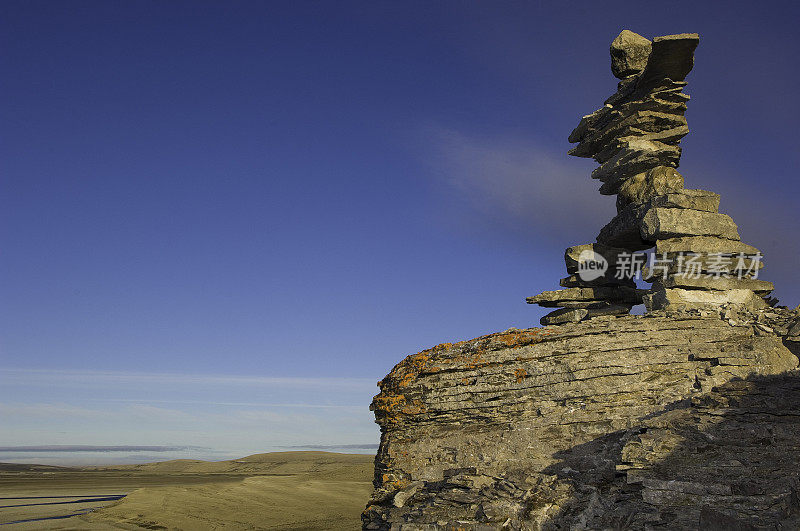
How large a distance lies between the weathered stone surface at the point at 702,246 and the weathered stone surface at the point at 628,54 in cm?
909

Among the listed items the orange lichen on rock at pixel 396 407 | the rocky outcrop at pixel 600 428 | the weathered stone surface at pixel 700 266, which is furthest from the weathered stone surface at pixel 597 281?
the orange lichen on rock at pixel 396 407

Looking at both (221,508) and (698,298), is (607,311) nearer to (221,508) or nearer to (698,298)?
(698,298)

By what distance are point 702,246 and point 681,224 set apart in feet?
3.54

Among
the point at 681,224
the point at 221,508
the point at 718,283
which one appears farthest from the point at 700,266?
the point at 221,508

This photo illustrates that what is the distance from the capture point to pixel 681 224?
70.3ft

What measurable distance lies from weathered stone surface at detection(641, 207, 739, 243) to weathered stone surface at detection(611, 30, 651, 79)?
815 centimetres

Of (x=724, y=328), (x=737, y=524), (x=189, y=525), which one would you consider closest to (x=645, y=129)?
(x=724, y=328)

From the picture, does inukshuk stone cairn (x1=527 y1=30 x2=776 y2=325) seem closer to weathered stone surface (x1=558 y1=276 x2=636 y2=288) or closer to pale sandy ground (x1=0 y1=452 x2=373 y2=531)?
weathered stone surface (x1=558 y1=276 x2=636 y2=288)

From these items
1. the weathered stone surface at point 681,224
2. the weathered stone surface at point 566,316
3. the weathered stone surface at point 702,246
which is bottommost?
the weathered stone surface at point 566,316

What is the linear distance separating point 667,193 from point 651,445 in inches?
497

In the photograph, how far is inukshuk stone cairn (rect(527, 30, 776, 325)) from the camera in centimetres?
2105

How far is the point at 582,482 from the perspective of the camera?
13.0 metres

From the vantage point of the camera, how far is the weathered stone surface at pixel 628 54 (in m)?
26.1

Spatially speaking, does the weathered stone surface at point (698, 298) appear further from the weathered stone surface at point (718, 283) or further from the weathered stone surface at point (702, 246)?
the weathered stone surface at point (702, 246)
